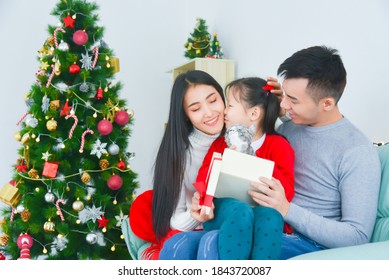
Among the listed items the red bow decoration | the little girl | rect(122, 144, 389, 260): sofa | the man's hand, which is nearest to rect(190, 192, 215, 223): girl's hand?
the little girl

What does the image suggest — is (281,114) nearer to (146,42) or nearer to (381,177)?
(381,177)

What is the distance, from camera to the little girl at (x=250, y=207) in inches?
47.7

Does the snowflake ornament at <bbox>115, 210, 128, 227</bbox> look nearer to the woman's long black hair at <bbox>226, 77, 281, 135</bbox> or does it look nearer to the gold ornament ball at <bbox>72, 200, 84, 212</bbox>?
the gold ornament ball at <bbox>72, 200, 84, 212</bbox>

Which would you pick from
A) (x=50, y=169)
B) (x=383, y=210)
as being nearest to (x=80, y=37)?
(x=50, y=169)

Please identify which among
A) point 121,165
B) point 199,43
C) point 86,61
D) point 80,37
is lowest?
point 121,165

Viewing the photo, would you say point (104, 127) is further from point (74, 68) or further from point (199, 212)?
point (199, 212)

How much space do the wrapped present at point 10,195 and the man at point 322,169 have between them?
1435mm

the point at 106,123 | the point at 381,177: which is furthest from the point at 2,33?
the point at 381,177

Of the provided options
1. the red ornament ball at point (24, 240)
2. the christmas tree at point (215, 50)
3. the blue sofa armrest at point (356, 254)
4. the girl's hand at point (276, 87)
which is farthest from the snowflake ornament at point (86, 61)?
the blue sofa armrest at point (356, 254)

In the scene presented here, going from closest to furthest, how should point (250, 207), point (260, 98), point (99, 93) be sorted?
point (250, 207)
point (260, 98)
point (99, 93)

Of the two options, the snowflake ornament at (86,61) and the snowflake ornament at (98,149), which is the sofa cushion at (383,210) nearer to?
the snowflake ornament at (98,149)

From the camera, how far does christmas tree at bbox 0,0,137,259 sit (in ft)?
7.38

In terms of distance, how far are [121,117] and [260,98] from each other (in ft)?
3.13

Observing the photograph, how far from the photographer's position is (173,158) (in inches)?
66.7
